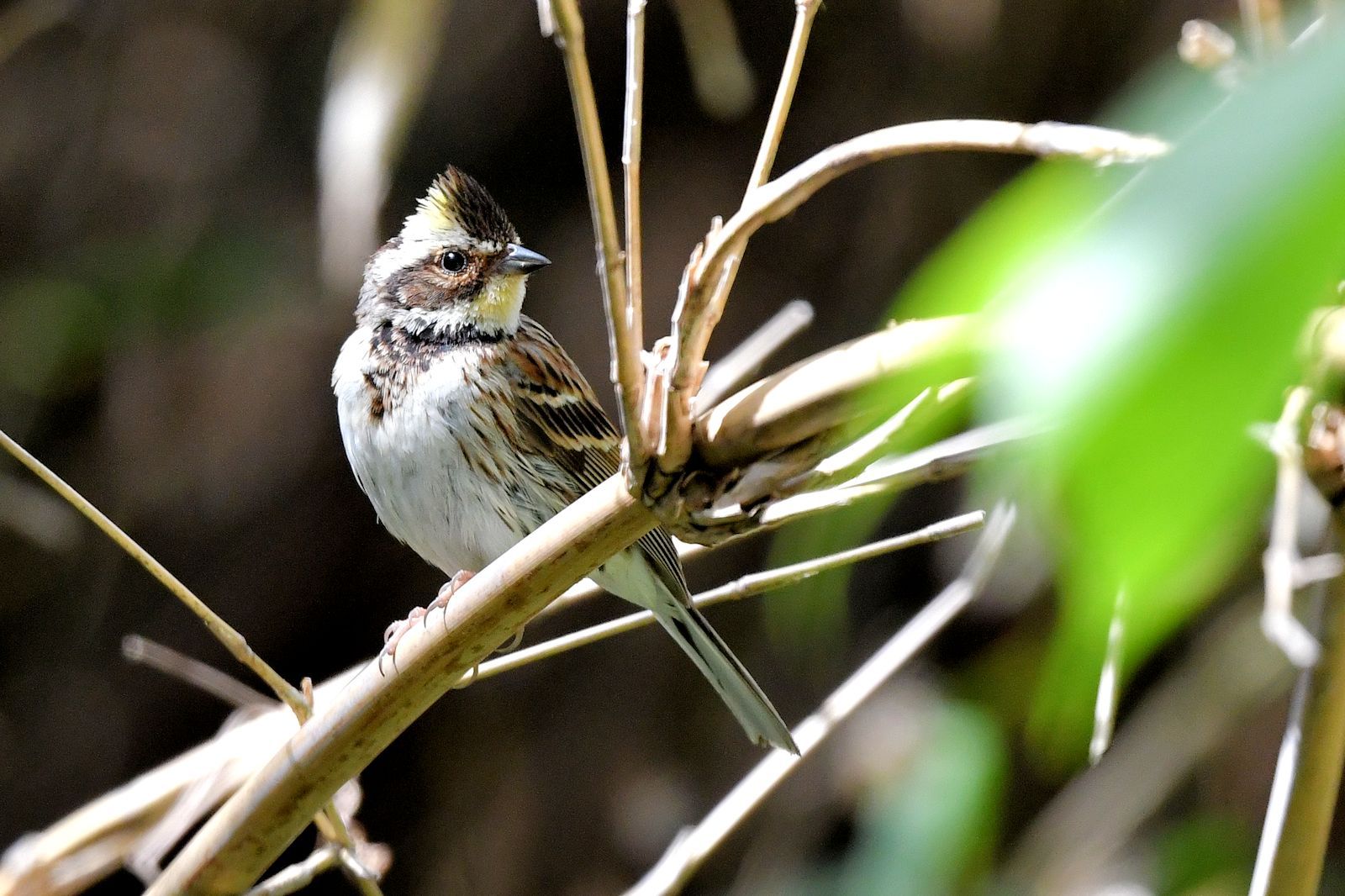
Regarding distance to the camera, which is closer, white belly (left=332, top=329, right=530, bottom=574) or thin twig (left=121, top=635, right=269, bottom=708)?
thin twig (left=121, top=635, right=269, bottom=708)

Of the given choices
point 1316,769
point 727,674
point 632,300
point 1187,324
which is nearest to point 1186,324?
point 1187,324

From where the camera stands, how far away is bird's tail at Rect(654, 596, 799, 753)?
243 cm

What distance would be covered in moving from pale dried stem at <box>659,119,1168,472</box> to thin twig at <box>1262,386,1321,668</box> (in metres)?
0.42

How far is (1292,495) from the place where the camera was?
1.61 meters

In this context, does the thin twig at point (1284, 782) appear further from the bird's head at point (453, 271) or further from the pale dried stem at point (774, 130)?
the bird's head at point (453, 271)

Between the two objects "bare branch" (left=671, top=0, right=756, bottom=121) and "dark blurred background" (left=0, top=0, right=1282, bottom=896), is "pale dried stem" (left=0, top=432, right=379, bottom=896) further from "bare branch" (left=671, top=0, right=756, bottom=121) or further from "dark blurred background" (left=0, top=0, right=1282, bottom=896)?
"dark blurred background" (left=0, top=0, right=1282, bottom=896)

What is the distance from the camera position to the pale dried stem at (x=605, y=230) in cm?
112

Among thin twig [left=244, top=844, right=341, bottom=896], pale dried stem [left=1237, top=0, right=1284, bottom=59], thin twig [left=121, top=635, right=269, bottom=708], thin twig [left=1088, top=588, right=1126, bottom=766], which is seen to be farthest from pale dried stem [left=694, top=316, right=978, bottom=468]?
thin twig [left=121, top=635, right=269, bottom=708]

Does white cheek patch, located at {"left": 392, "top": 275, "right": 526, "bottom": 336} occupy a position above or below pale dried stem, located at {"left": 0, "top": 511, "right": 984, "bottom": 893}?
above

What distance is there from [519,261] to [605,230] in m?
2.06

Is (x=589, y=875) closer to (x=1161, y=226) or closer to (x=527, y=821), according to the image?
(x=527, y=821)

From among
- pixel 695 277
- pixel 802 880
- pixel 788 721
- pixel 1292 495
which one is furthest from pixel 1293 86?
pixel 788 721

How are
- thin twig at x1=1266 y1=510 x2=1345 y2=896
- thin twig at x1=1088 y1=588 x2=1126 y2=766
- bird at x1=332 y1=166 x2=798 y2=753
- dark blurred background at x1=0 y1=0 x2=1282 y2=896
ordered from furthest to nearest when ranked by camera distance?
dark blurred background at x1=0 y1=0 x2=1282 y2=896
bird at x1=332 y1=166 x2=798 y2=753
thin twig at x1=1088 y1=588 x2=1126 y2=766
thin twig at x1=1266 y1=510 x2=1345 y2=896

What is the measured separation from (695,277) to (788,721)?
342cm
